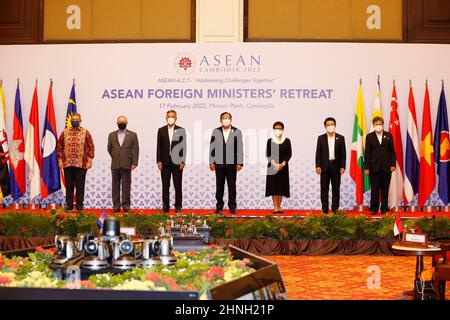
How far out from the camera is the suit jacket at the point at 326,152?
31.1ft

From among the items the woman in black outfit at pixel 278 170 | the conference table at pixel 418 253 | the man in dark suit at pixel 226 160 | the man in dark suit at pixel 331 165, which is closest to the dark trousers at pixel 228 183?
the man in dark suit at pixel 226 160

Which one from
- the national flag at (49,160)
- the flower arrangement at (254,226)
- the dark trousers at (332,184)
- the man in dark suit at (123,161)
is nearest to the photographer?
the flower arrangement at (254,226)

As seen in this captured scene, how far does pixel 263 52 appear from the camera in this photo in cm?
1017

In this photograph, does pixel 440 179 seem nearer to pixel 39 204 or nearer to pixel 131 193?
pixel 131 193

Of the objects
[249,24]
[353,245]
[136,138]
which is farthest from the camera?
[249,24]

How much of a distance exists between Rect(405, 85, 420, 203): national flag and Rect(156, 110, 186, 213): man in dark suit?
3.65 metres

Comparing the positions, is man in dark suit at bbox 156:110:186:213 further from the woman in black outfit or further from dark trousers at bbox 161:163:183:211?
the woman in black outfit

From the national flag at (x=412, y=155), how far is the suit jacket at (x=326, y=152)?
1161mm

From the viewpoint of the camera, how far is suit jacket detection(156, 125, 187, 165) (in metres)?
9.59

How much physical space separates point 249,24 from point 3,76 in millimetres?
4331

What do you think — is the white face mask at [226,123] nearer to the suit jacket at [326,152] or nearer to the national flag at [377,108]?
the suit jacket at [326,152]

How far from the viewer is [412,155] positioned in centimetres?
988

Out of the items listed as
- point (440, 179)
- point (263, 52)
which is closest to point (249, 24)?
point (263, 52)

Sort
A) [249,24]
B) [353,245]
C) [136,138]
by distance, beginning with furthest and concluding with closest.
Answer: [249,24], [136,138], [353,245]
